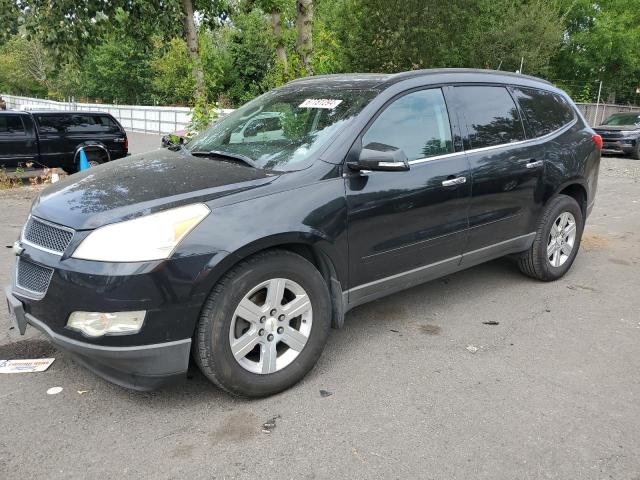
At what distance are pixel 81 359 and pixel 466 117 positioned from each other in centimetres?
308

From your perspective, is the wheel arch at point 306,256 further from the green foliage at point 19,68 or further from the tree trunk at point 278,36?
the green foliage at point 19,68

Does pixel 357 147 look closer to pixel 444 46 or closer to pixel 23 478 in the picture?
pixel 23 478

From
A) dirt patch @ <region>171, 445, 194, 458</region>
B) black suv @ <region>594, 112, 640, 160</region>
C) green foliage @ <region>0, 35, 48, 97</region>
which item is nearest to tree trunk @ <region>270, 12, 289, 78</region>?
dirt patch @ <region>171, 445, 194, 458</region>

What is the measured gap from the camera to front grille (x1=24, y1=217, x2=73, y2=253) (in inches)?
111

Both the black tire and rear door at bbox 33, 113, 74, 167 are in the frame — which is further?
rear door at bbox 33, 113, 74, 167

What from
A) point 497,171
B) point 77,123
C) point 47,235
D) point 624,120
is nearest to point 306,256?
point 47,235

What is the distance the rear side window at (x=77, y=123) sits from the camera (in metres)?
11.8

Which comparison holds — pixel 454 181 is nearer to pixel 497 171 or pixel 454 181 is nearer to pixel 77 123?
pixel 497 171

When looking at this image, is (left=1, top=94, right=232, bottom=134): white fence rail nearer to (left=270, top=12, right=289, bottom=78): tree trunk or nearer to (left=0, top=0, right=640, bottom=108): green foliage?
(left=0, top=0, right=640, bottom=108): green foliage

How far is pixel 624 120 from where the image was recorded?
19.5 meters

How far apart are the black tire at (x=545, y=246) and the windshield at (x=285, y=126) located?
7.15 feet

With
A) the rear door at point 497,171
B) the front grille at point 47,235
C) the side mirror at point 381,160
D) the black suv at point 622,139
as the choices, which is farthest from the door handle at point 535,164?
the black suv at point 622,139

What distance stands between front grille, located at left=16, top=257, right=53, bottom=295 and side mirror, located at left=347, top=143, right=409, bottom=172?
5.90 ft

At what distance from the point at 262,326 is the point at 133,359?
0.69m
